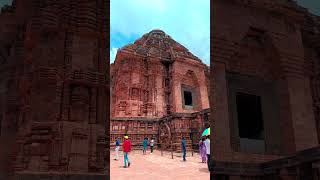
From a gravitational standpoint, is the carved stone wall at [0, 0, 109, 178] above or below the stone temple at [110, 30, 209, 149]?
below

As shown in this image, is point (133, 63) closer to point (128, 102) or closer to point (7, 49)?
point (128, 102)

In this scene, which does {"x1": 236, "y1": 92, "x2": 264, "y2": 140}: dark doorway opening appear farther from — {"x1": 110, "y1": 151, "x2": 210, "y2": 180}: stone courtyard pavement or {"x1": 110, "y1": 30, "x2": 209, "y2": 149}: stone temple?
{"x1": 110, "y1": 30, "x2": 209, "y2": 149}: stone temple

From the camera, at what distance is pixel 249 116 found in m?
11.0

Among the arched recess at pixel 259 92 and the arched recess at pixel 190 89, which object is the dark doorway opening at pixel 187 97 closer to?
the arched recess at pixel 190 89

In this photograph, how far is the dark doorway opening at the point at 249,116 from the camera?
35.4 feet

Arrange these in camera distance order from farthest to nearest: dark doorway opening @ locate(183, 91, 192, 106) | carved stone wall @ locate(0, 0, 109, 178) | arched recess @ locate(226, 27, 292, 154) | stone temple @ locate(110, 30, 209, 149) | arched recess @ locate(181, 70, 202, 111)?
dark doorway opening @ locate(183, 91, 192, 106) < arched recess @ locate(181, 70, 202, 111) < stone temple @ locate(110, 30, 209, 149) < arched recess @ locate(226, 27, 292, 154) < carved stone wall @ locate(0, 0, 109, 178)

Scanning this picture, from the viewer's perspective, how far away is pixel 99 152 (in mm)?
9250

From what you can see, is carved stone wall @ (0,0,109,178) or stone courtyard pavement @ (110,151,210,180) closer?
carved stone wall @ (0,0,109,178)

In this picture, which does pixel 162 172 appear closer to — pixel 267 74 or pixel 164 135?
pixel 267 74

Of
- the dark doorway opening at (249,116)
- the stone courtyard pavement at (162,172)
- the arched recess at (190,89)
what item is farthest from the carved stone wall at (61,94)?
the arched recess at (190,89)

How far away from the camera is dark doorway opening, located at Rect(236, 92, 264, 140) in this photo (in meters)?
10.8

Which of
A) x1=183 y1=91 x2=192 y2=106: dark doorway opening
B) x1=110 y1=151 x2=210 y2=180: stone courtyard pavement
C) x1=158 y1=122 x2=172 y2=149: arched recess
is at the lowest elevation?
x1=110 y1=151 x2=210 y2=180: stone courtyard pavement

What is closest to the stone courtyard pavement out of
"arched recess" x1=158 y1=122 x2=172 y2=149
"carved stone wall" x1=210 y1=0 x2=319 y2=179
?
"carved stone wall" x1=210 y1=0 x2=319 y2=179

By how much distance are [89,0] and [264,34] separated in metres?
5.36
